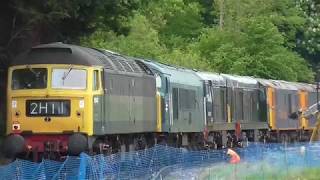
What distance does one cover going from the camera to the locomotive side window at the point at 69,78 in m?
20.4

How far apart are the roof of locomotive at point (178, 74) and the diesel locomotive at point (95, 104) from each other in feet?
0.16

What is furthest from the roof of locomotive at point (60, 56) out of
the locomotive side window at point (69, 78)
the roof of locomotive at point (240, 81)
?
the roof of locomotive at point (240, 81)

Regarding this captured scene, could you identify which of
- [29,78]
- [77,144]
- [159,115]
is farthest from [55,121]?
[159,115]

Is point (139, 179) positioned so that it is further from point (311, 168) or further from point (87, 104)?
point (311, 168)

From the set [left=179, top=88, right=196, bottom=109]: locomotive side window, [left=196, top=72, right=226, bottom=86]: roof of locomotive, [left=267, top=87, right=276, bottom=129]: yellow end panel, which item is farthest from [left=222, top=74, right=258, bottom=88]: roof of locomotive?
[left=179, top=88, right=196, bottom=109]: locomotive side window

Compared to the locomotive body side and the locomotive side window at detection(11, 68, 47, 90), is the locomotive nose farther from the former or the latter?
the locomotive body side

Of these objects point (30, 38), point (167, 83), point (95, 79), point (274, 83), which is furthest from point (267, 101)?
point (95, 79)

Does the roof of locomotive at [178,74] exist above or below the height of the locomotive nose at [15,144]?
above

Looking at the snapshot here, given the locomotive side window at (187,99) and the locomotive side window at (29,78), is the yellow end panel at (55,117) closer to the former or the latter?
the locomotive side window at (29,78)

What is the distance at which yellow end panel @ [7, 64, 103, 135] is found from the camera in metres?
20.0

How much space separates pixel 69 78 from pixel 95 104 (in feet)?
3.40

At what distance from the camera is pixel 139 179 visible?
18781 mm

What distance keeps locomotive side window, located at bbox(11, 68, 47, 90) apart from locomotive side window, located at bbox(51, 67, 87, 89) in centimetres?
29

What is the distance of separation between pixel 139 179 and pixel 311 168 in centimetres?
680
